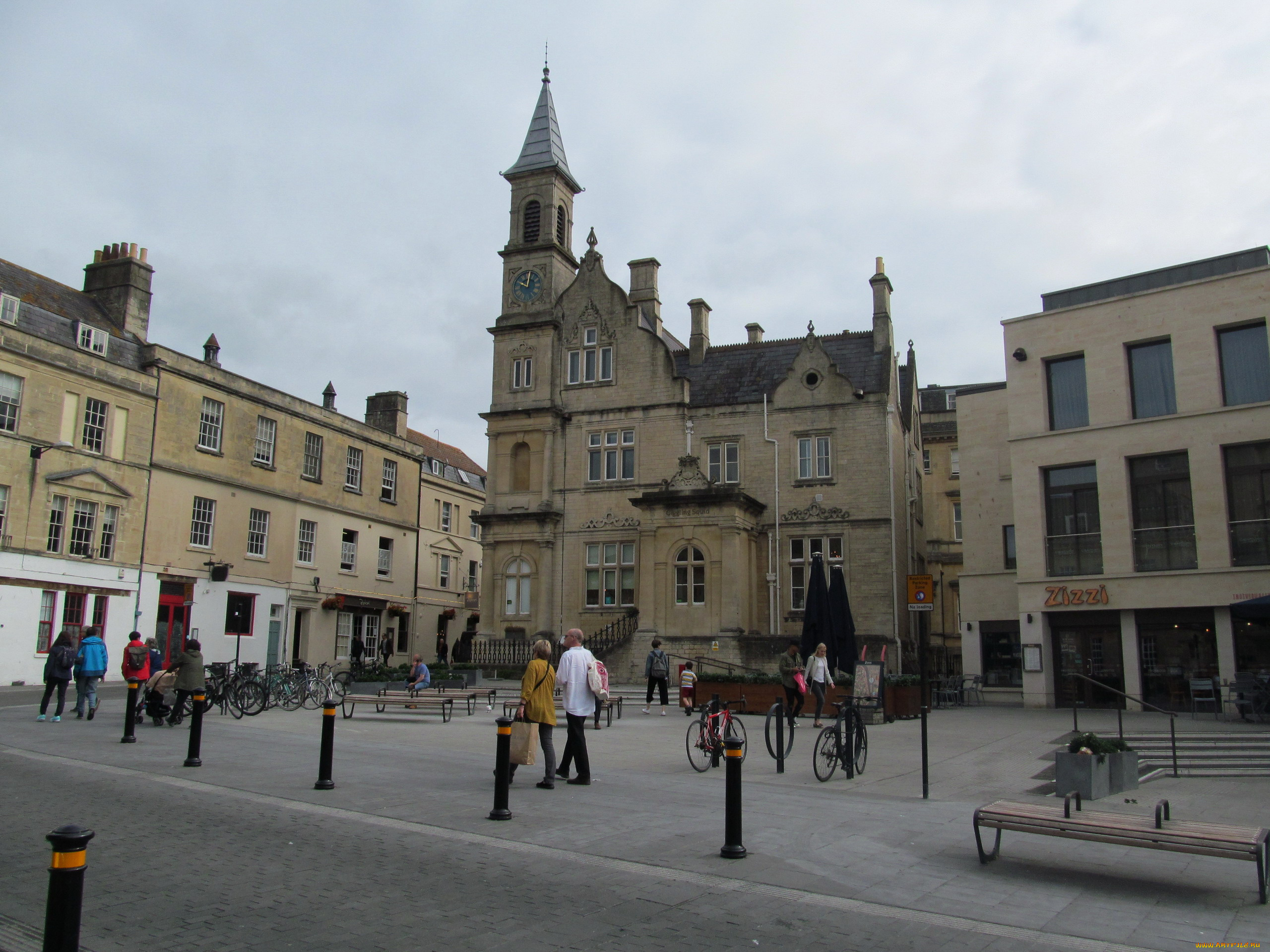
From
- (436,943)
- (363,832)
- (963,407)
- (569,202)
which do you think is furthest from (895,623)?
(436,943)

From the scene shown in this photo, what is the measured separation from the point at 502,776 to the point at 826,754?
509 cm

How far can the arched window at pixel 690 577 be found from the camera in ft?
114

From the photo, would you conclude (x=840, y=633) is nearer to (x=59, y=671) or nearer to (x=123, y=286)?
(x=59, y=671)

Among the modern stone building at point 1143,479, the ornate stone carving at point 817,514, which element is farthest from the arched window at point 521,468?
the modern stone building at point 1143,479

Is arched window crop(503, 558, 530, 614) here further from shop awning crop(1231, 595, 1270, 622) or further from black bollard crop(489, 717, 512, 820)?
black bollard crop(489, 717, 512, 820)

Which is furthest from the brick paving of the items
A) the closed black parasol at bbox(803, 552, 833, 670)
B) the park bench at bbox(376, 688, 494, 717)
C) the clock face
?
the clock face

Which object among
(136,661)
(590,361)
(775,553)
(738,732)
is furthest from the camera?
(590,361)

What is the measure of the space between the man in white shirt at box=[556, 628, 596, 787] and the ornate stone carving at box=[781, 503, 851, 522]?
76.9ft

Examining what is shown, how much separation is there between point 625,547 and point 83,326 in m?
19.6

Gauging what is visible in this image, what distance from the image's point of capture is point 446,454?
5816 centimetres

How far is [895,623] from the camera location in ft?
111

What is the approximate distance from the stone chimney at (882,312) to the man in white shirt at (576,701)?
2647cm

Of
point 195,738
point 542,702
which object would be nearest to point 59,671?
point 195,738

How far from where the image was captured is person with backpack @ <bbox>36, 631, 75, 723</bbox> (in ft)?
61.9
